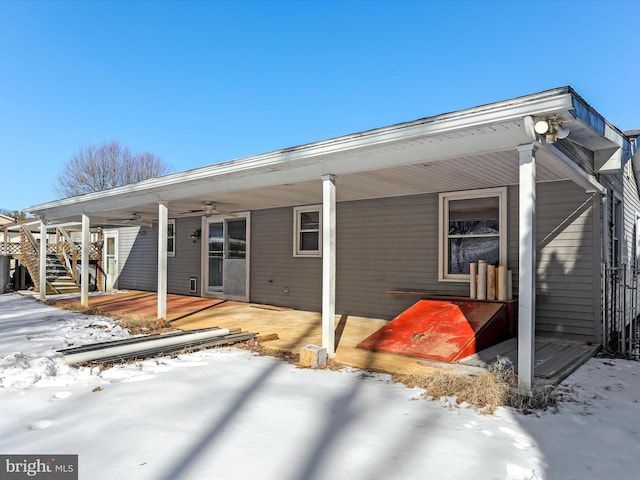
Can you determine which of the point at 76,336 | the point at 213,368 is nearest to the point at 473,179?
the point at 213,368

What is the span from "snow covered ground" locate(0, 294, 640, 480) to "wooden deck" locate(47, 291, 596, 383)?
44cm

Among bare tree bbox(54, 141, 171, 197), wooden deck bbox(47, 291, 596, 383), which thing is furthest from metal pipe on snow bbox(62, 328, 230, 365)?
bare tree bbox(54, 141, 171, 197)

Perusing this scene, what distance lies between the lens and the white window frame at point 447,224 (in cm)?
598

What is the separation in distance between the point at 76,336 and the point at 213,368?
2.98m

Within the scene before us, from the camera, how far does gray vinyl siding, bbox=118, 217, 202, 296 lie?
36.8 feet

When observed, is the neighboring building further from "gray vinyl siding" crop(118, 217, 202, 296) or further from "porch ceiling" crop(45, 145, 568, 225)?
"gray vinyl siding" crop(118, 217, 202, 296)

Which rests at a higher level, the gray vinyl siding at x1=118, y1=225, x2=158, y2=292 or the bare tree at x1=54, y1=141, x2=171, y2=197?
the bare tree at x1=54, y1=141, x2=171, y2=197

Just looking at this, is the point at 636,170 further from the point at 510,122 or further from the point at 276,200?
the point at 276,200

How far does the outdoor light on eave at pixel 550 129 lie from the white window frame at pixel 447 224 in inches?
105

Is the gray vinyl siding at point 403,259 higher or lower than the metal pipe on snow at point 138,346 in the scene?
higher

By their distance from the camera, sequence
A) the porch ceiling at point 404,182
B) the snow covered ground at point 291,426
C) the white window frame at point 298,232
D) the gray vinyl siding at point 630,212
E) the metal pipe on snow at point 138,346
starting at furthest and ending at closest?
the white window frame at point 298,232 < the gray vinyl siding at point 630,212 < the porch ceiling at point 404,182 < the metal pipe on snow at point 138,346 < the snow covered ground at point 291,426

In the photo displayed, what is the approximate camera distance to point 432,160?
4.06 metres

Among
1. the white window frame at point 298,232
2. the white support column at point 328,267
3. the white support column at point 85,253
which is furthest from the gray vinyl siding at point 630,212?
the white support column at point 85,253

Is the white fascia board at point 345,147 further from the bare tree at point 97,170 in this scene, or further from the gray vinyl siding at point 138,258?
the bare tree at point 97,170
